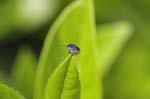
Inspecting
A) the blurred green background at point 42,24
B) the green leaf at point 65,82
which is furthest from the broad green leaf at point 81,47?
the blurred green background at point 42,24

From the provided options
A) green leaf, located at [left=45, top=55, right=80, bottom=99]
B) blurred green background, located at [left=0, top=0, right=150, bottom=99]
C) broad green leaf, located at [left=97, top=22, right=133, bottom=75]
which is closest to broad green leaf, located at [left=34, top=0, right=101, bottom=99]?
green leaf, located at [left=45, top=55, right=80, bottom=99]

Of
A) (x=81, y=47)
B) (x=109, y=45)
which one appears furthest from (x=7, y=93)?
(x=109, y=45)

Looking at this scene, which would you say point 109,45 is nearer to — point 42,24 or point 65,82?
point 42,24

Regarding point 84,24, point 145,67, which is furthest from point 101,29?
point 84,24

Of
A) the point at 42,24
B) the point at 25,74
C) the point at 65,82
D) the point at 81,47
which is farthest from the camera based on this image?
the point at 42,24

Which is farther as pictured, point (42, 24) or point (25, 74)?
point (42, 24)

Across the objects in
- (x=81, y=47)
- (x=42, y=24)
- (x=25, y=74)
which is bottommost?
(x=81, y=47)

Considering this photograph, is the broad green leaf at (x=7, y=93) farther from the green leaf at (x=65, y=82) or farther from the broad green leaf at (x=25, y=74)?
the broad green leaf at (x=25, y=74)

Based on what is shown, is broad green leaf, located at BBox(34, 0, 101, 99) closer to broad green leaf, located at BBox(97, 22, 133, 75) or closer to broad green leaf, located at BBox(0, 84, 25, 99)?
broad green leaf, located at BBox(0, 84, 25, 99)
